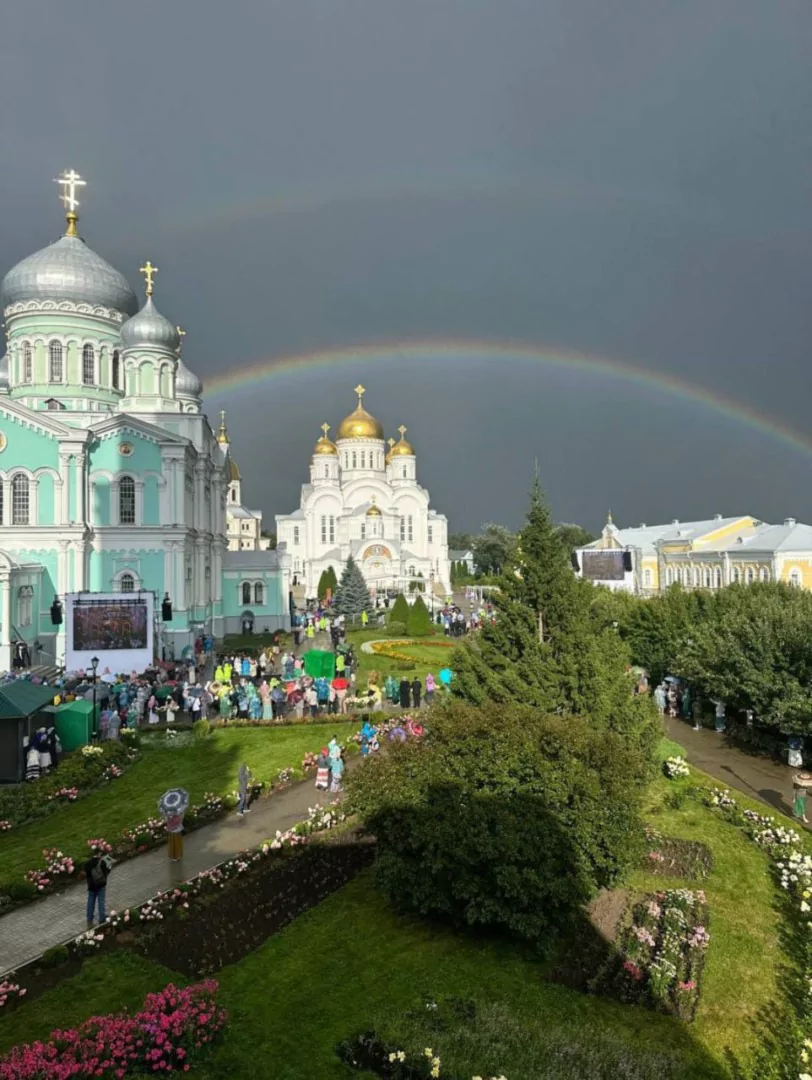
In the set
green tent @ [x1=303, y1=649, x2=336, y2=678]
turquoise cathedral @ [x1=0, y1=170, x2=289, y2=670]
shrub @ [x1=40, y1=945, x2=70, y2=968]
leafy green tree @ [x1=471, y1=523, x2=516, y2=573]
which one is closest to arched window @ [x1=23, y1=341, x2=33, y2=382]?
turquoise cathedral @ [x1=0, y1=170, x2=289, y2=670]

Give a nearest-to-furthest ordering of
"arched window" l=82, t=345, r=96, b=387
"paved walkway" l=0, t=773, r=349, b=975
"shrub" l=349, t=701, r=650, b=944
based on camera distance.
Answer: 1. "shrub" l=349, t=701, r=650, b=944
2. "paved walkway" l=0, t=773, r=349, b=975
3. "arched window" l=82, t=345, r=96, b=387

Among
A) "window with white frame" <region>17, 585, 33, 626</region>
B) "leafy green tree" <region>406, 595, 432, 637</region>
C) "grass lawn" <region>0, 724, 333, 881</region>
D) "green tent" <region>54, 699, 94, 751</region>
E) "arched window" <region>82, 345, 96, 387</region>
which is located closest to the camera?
"grass lawn" <region>0, 724, 333, 881</region>

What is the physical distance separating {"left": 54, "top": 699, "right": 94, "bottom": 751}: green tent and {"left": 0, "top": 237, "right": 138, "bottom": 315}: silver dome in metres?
27.6

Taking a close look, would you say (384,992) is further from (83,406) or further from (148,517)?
(83,406)

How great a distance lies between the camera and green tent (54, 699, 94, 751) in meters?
18.4

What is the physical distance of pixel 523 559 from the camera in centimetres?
1633

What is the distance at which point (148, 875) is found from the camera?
12328 mm

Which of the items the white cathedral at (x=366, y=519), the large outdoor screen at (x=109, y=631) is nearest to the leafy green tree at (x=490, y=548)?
the white cathedral at (x=366, y=519)

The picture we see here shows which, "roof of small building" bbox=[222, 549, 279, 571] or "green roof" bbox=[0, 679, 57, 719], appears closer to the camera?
"green roof" bbox=[0, 679, 57, 719]

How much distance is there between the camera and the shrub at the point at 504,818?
971 centimetres

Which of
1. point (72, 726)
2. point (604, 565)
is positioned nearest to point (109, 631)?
point (72, 726)

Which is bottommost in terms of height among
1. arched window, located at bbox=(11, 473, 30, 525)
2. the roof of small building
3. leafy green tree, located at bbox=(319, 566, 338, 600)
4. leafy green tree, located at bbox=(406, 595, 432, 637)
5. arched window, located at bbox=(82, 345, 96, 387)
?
leafy green tree, located at bbox=(406, 595, 432, 637)

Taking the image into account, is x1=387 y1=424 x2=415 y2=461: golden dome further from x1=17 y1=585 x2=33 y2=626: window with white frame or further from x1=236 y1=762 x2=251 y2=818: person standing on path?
x1=236 y1=762 x2=251 y2=818: person standing on path

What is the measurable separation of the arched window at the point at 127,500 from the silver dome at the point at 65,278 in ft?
38.1
